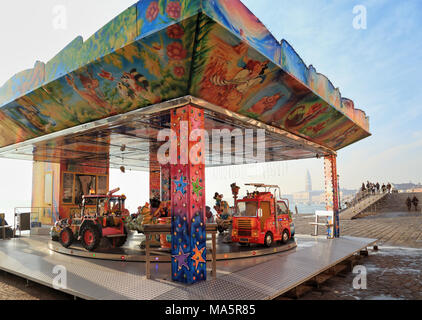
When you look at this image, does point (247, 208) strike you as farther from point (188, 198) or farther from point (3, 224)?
point (3, 224)

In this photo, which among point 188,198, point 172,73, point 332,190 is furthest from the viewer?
point 332,190

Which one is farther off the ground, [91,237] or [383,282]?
[91,237]

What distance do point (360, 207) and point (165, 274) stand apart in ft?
90.2

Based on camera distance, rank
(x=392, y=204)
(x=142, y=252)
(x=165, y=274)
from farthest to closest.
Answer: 1. (x=392, y=204)
2. (x=142, y=252)
3. (x=165, y=274)

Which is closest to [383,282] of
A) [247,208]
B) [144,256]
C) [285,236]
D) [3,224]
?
[285,236]

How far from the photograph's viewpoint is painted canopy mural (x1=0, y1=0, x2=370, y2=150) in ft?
15.1

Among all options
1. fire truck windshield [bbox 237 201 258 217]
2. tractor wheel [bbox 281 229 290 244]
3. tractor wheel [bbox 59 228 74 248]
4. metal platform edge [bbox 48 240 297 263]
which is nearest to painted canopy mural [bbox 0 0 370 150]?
fire truck windshield [bbox 237 201 258 217]

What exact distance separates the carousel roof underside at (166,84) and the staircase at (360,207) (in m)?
17.8

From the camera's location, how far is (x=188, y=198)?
209 inches

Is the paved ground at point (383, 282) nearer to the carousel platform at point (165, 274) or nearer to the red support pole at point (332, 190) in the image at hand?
the carousel platform at point (165, 274)

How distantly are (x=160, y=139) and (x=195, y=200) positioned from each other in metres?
5.16

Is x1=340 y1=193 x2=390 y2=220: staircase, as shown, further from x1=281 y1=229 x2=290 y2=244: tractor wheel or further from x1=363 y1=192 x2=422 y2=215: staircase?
x1=281 y1=229 x2=290 y2=244: tractor wheel

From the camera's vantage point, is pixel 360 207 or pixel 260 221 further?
pixel 360 207

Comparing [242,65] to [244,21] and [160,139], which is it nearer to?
[244,21]
